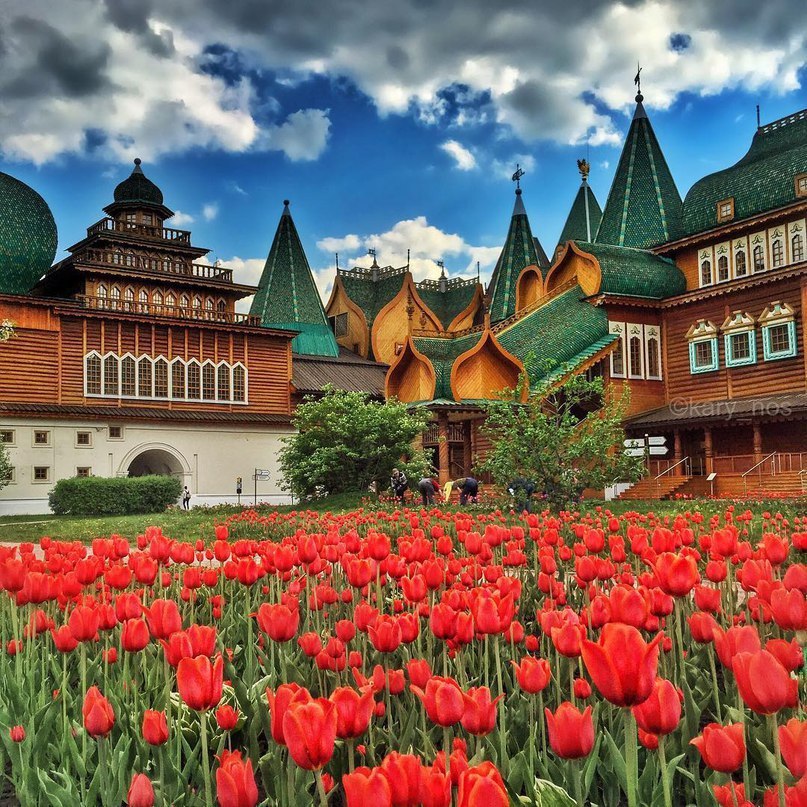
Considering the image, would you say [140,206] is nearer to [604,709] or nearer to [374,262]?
[374,262]

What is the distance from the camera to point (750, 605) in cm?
441

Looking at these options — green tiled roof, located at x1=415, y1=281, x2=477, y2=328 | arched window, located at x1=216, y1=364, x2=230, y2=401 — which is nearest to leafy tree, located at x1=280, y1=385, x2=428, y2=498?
arched window, located at x1=216, y1=364, x2=230, y2=401

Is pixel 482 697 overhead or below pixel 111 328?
below

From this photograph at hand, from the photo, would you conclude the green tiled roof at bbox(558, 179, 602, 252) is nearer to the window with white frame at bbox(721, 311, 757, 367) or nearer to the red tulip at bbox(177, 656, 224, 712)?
the window with white frame at bbox(721, 311, 757, 367)

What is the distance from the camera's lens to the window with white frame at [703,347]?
34.8 m

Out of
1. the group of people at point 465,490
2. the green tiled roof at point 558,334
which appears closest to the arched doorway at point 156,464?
the group of people at point 465,490

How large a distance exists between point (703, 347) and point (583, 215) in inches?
888

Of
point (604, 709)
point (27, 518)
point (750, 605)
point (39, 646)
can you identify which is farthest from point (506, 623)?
point (27, 518)

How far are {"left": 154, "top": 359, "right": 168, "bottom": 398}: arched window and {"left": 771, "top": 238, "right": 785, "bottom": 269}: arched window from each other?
26.6 metres

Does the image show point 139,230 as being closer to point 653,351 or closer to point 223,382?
point 223,382

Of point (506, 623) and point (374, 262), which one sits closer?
point (506, 623)

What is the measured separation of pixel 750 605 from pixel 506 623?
5.52 feet

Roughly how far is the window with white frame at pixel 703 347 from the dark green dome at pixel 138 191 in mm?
27458

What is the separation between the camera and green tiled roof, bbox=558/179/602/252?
55.2 metres
